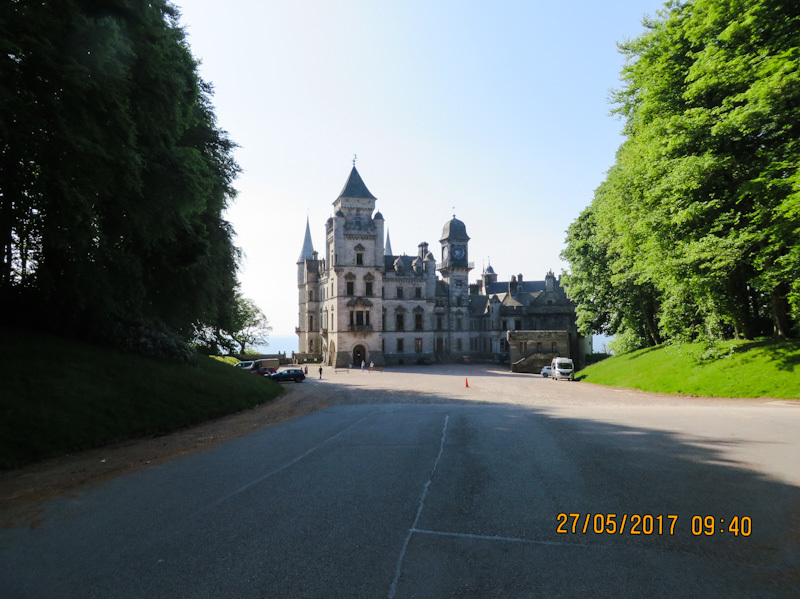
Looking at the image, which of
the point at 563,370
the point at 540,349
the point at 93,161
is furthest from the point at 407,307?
the point at 93,161

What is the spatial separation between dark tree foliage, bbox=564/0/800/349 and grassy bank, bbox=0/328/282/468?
74.4ft

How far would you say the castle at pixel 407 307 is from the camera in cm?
6425

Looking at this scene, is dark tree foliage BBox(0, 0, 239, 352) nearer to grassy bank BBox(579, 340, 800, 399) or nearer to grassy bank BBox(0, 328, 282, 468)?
grassy bank BBox(0, 328, 282, 468)

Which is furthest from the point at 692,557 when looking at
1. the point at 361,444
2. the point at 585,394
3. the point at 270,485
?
the point at 585,394

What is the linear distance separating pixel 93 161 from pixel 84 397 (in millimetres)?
7127

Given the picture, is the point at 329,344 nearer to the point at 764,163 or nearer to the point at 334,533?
the point at 764,163

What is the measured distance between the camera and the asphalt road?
207 inches

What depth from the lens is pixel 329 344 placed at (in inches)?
2633

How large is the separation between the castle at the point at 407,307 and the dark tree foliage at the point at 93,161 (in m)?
42.5

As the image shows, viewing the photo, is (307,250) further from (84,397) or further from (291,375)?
(84,397)

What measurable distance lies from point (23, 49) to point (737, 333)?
34.7 metres

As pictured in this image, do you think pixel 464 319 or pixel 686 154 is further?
pixel 464 319

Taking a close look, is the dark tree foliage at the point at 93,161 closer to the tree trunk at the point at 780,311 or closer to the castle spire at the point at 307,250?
the tree trunk at the point at 780,311

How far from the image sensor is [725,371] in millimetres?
24359
